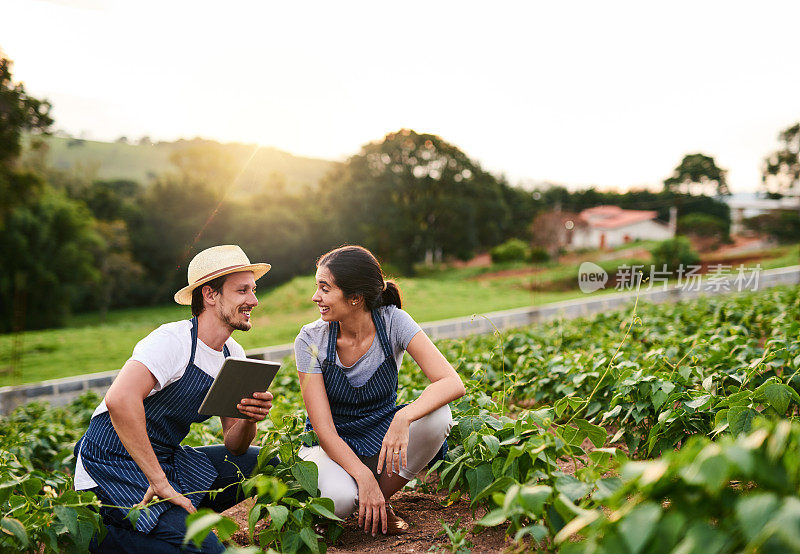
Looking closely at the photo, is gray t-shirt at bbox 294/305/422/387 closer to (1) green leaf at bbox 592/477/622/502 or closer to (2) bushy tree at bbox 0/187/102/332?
(1) green leaf at bbox 592/477/622/502

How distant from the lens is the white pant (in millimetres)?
2125

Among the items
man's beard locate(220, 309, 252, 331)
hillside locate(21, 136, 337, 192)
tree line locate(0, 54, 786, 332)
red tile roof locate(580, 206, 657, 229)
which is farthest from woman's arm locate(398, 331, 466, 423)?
red tile roof locate(580, 206, 657, 229)

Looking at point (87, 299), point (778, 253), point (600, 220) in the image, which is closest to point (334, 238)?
point (87, 299)

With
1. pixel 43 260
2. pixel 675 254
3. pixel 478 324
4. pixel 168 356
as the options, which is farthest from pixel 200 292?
pixel 675 254

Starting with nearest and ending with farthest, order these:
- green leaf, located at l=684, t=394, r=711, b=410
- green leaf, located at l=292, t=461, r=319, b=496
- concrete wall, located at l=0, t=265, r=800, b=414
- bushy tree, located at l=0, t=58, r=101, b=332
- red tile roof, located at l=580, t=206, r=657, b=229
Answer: green leaf, located at l=292, t=461, r=319, b=496 → green leaf, located at l=684, t=394, r=711, b=410 → concrete wall, located at l=0, t=265, r=800, b=414 → bushy tree, located at l=0, t=58, r=101, b=332 → red tile roof, located at l=580, t=206, r=657, b=229

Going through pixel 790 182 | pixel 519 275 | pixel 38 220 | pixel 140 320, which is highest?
pixel 790 182

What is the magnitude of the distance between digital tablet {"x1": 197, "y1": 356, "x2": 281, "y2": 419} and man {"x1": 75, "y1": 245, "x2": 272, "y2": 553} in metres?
0.03

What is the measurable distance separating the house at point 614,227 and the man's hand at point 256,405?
34.2m

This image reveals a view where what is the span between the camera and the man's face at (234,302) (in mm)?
2215

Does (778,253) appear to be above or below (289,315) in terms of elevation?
above

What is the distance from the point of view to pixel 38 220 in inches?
930

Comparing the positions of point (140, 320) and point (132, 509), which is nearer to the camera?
point (132, 509)

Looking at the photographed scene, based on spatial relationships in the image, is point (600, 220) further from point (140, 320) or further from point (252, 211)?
point (140, 320)

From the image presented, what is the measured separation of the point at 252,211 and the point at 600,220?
19.0m
